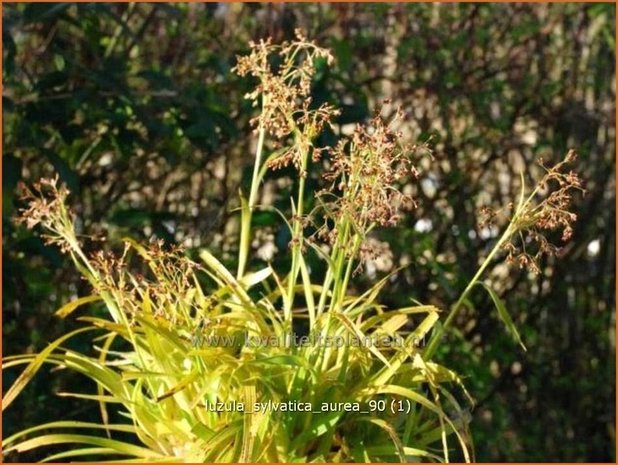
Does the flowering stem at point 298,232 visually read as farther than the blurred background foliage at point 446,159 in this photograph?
No

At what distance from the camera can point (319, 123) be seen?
1497mm

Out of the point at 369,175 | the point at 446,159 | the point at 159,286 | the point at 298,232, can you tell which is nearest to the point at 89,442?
the point at 159,286

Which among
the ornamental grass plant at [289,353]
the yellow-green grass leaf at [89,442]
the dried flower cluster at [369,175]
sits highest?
the dried flower cluster at [369,175]

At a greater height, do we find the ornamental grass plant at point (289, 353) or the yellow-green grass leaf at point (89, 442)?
the ornamental grass plant at point (289, 353)

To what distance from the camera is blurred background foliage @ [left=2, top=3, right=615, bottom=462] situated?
9.94ft

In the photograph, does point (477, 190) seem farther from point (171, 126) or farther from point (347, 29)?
point (171, 126)

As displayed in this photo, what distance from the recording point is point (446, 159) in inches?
138

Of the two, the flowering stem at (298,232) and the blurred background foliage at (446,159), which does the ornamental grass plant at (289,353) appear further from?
the blurred background foliage at (446,159)

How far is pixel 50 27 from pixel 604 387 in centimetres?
204

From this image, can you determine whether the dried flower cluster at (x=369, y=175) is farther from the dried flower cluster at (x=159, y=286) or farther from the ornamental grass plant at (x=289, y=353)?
the dried flower cluster at (x=159, y=286)

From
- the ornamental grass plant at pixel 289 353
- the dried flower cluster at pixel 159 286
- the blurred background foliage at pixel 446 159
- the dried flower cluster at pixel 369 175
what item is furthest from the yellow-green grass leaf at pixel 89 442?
the blurred background foliage at pixel 446 159

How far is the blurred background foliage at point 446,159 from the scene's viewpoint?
3029 mm

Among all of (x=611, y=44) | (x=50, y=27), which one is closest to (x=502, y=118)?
(x=611, y=44)

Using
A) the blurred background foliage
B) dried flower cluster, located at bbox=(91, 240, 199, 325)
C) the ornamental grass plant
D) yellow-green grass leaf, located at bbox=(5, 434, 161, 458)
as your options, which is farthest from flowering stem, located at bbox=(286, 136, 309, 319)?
the blurred background foliage
